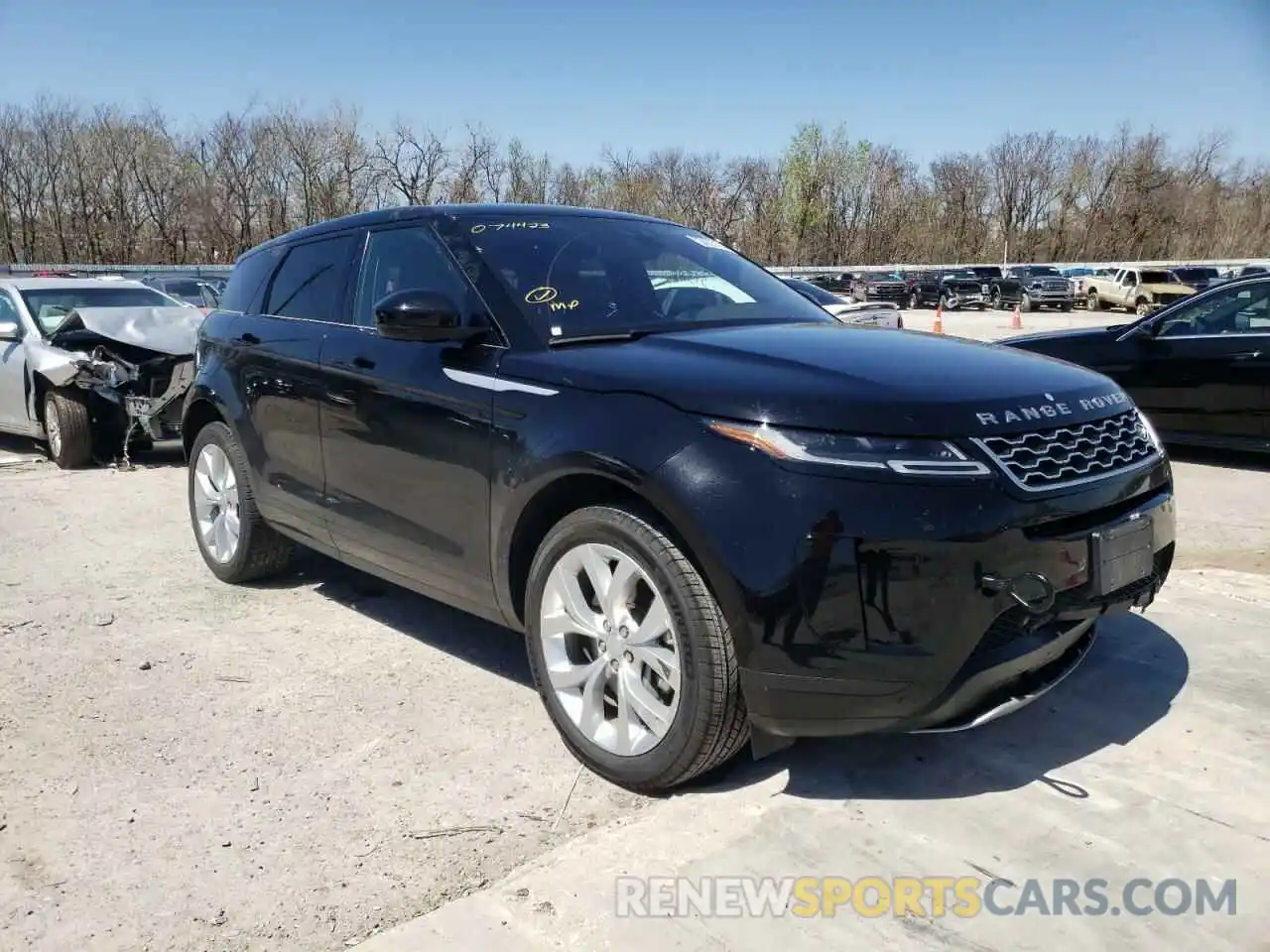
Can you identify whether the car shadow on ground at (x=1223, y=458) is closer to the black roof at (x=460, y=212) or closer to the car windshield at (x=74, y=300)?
the black roof at (x=460, y=212)

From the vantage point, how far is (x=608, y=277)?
3691mm

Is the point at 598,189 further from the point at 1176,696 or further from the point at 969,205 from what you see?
the point at 1176,696

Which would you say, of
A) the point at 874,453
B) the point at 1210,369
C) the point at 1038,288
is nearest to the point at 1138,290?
the point at 1038,288

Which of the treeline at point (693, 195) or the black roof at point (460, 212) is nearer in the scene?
the black roof at point (460, 212)

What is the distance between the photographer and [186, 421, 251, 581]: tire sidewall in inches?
189

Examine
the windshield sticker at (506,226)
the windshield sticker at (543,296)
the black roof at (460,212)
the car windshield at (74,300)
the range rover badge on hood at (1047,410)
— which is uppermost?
the black roof at (460,212)

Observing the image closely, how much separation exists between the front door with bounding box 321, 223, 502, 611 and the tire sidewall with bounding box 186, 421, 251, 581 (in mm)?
958

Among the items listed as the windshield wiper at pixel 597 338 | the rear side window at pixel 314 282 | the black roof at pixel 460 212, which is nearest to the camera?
the windshield wiper at pixel 597 338

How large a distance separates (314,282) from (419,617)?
1569 millimetres

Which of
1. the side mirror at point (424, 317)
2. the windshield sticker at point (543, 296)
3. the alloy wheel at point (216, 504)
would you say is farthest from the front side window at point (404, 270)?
the alloy wheel at point (216, 504)

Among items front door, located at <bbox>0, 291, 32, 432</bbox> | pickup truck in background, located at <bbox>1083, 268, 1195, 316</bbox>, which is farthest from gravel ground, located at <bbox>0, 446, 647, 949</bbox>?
pickup truck in background, located at <bbox>1083, 268, 1195, 316</bbox>

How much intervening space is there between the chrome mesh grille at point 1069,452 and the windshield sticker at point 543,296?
156 cm

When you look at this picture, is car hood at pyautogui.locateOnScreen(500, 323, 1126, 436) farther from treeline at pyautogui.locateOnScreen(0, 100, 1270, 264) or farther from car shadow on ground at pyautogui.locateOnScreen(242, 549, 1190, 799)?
treeline at pyautogui.locateOnScreen(0, 100, 1270, 264)

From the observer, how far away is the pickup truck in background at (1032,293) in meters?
41.1
